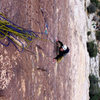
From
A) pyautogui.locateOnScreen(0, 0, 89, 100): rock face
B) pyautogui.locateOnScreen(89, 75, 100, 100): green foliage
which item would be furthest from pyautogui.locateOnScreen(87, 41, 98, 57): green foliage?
pyautogui.locateOnScreen(0, 0, 89, 100): rock face

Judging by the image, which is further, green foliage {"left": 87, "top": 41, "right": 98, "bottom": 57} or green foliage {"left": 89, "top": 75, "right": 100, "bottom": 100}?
green foliage {"left": 89, "top": 75, "right": 100, "bottom": 100}

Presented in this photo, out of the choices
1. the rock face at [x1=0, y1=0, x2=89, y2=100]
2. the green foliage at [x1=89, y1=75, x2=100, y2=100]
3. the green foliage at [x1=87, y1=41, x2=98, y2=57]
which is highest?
the green foliage at [x1=87, y1=41, x2=98, y2=57]

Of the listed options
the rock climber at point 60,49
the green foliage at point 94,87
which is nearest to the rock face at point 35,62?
the rock climber at point 60,49

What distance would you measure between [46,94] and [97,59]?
8544 mm

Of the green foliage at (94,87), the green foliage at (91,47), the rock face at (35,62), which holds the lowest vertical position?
the green foliage at (94,87)

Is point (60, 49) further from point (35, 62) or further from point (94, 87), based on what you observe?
point (94, 87)

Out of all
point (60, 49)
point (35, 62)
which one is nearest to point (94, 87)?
point (60, 49)

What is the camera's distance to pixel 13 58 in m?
1.81

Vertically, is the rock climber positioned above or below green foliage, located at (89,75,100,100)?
above

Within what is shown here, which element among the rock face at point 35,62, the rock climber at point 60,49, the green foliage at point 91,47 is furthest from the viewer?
the green foliage at point 91,47

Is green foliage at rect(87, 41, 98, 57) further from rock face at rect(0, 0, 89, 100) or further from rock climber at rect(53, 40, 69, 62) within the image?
rock climber at rect(53, 40, 69, 62)

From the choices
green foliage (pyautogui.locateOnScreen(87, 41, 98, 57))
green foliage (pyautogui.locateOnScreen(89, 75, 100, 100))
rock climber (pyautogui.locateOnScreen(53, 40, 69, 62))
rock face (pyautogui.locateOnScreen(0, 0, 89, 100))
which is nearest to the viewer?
rock face (pyautogui.locateOnScreen(0, 0, 89, 100))

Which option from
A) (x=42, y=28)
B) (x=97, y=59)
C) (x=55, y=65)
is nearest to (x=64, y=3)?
(x=42, y=28)

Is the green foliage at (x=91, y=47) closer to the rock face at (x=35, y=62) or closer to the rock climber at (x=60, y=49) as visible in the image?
the rock face at (x=35, y=62)
